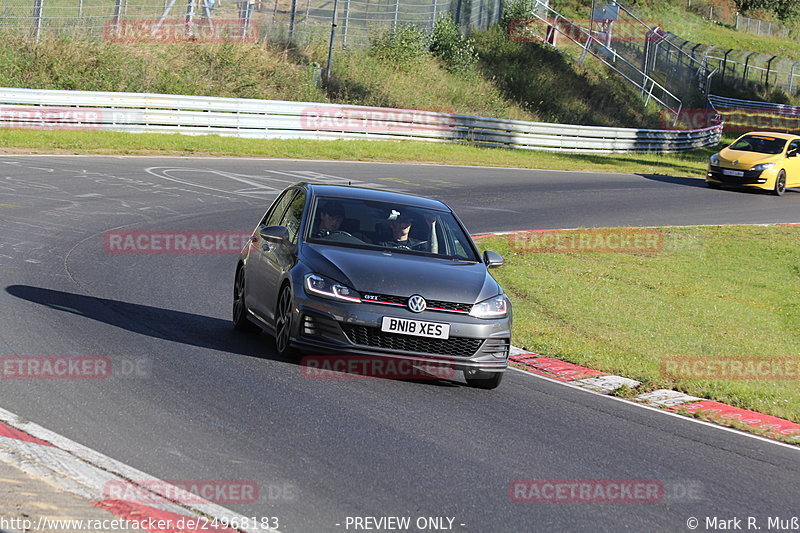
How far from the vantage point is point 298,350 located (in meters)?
9.05

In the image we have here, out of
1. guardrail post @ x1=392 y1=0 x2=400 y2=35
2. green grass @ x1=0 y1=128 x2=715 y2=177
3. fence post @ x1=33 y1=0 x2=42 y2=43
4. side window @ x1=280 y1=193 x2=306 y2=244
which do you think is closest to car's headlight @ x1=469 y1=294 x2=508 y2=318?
side window @ x1=280 y1=193 x2=306 y2=244

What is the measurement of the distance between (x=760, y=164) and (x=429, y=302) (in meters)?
24.9

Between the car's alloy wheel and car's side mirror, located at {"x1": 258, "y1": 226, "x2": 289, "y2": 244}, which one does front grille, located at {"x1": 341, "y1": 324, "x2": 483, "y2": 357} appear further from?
car's side mirror, located at {"x1": 258, "y1": 226, "x2": 289, "y2": 244}

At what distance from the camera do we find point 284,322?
366 inches

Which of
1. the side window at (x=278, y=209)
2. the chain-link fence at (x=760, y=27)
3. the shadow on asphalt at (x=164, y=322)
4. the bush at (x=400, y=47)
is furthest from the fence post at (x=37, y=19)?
the chain-link fence at (x=760, y=27)

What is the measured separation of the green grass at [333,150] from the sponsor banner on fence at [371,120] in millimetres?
724

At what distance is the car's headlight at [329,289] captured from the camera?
8773 millimetres

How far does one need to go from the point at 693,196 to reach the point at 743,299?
13800 millimetres

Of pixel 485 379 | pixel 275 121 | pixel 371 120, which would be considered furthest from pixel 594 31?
pixel 485 379

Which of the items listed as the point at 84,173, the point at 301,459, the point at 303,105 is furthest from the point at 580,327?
the point at 303,105

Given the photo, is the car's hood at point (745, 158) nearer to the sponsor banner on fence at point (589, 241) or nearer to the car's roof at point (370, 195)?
the sponsor banner on fence at point (589, 241)

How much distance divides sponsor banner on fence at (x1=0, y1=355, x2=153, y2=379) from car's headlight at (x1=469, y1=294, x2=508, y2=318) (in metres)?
2.61

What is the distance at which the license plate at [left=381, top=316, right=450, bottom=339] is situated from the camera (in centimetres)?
866

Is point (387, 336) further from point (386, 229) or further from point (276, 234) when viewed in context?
point (276, 234)
